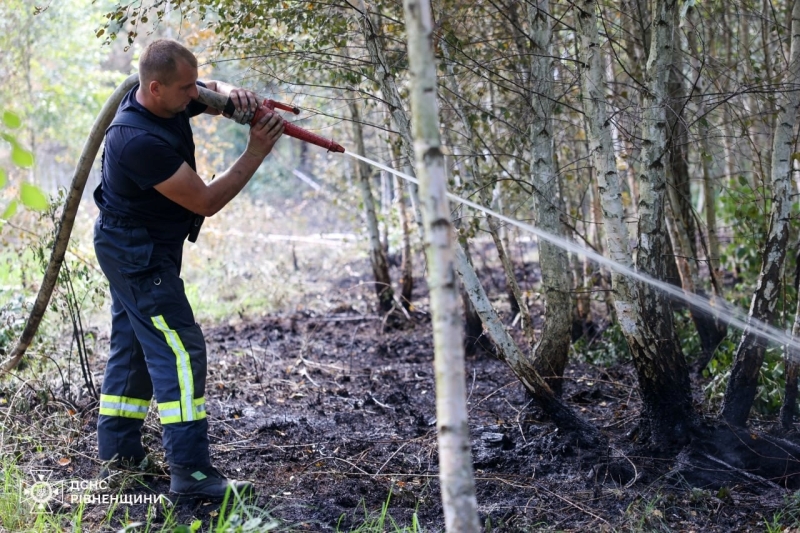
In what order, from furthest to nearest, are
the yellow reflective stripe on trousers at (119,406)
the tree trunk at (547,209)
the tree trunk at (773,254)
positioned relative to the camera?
the tree trunk at (547,209)
the tree trunk at (773,254)
the yellow reflective stripe on trousers at (119,406)

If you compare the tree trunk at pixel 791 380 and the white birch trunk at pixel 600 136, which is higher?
the white birch trunk at pixel 600 136

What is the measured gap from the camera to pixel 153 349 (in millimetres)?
3518

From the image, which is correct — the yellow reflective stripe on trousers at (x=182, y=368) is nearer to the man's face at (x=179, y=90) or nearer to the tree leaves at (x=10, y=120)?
the man's face at (x=179, y=90)

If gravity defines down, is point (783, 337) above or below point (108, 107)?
below

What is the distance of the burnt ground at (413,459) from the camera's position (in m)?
3.40

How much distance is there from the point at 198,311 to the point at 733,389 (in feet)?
22.6

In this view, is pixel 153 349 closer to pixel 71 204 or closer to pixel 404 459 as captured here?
pixel 71 204

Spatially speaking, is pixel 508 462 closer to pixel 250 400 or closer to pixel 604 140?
pixel 604 140

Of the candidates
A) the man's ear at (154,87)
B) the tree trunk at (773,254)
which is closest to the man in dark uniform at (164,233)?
the man's ear at (154,87)

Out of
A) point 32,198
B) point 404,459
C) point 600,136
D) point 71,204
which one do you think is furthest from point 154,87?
point 404,459

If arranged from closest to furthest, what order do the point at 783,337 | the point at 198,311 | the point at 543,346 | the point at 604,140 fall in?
the point at 604,140 < the point at 783,337 < the point at 543,346 < the point at 198,311

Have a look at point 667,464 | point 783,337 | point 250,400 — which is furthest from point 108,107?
point 783,337

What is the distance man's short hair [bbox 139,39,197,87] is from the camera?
135 inches

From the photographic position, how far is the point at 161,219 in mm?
3615
